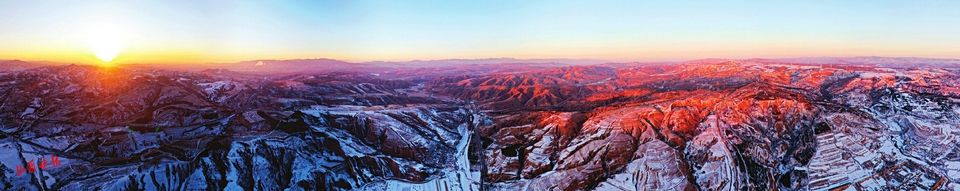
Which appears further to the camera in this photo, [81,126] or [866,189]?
[81,126]

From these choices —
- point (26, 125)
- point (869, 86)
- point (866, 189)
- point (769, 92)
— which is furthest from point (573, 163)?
point (26, 125)

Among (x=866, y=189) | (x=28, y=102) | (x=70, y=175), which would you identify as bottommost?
(x=866, y=189)

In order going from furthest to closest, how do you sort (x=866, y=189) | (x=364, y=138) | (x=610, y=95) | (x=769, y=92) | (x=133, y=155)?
(x=610, y=95), (x=769, y=92), (x=364, y=138), (x=133, y=155), (x=866, y=189)

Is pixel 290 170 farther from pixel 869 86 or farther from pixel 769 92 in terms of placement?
pixel 869 86

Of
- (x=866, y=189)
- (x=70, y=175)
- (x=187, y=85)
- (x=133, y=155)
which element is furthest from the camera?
(x=187, y=85)

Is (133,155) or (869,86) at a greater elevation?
(869,86)

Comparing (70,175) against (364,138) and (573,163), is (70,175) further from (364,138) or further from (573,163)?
(573,163)
